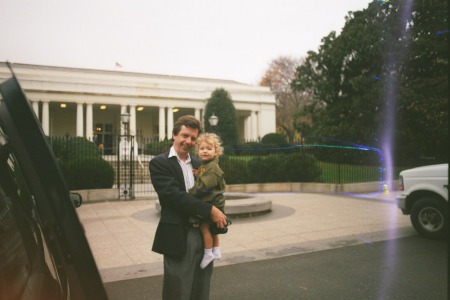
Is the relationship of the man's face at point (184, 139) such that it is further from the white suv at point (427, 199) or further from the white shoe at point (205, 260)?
the white suv at point (427, 199)

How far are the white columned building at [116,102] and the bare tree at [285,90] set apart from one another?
28.4 ft

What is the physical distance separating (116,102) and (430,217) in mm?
32693

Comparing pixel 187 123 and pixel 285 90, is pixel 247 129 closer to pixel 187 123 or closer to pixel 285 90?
pixel 285 90

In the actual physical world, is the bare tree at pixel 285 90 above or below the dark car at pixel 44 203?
above

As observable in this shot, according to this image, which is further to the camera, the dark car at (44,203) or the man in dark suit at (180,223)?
the man in dark suit at (180,223)

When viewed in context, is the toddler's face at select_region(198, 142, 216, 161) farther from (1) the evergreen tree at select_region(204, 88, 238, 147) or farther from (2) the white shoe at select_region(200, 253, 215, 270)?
(1) the evergreen tree at select_region(204, 88, 238, 147)

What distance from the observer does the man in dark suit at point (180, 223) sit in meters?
2.65

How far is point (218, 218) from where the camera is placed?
8.82ft

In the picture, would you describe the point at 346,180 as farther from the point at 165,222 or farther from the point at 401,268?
the point at 165,222

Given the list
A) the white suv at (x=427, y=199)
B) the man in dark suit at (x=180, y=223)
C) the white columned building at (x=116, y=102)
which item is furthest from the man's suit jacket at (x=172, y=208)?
the white columned building at (x=116, y=102)

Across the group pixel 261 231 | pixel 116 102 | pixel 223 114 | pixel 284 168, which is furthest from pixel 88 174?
pixel 116 102

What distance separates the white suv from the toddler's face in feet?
17.6

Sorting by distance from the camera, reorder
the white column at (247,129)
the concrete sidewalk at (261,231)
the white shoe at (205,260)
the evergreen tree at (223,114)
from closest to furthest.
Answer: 1. the white shoe at (205,260)
2. the concrete sidewalk at (261,231)
3. the evergreen tree at (223,114)
4. the white column at (247,129)

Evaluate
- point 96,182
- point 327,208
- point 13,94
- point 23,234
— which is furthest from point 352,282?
point 96,182
